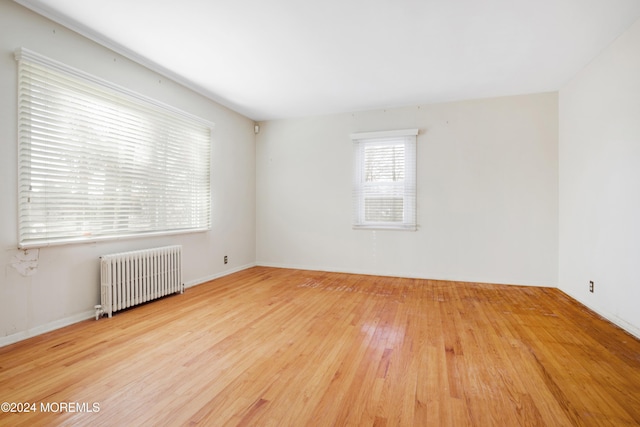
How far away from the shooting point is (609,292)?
2.98 m

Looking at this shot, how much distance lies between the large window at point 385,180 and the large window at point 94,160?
2.64 metres

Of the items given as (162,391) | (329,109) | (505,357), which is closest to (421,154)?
(329,109)

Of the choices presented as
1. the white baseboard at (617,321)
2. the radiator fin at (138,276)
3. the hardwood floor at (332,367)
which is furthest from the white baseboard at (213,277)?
the white baseboard at (617,321)

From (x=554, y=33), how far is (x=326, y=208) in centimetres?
365

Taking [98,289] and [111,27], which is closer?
[111,27]

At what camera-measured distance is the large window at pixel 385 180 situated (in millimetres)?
4750

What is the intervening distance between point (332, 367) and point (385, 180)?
3.41 m

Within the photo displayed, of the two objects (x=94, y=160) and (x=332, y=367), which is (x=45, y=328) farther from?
(x=332, y=367)

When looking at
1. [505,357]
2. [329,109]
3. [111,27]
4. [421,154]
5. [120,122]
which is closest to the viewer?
[505,357]

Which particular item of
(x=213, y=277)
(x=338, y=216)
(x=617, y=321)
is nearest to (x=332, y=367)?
(x=617, y=321)

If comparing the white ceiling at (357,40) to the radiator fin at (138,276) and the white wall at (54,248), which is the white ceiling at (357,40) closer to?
the white wall at (54,248)

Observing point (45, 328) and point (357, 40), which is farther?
point (357, 40)

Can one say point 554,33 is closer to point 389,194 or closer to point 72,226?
point 389,194

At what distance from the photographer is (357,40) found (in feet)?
9.54
